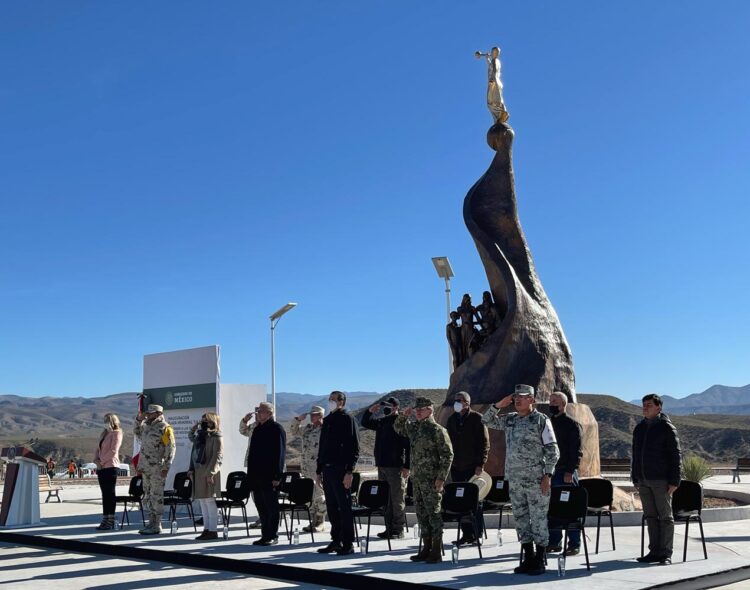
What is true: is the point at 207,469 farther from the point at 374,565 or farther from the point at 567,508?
the point at 567,508

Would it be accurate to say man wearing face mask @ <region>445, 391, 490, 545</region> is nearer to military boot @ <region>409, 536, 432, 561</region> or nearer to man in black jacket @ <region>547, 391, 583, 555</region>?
man in black jacket @ <region>547, 391, 583, 555</region>

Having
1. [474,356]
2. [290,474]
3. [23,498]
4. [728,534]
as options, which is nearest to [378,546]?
[290,474]

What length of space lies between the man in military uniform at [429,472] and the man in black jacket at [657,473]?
189cm

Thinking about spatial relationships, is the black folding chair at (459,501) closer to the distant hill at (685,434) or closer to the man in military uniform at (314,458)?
the man in military uniform at (314,458)

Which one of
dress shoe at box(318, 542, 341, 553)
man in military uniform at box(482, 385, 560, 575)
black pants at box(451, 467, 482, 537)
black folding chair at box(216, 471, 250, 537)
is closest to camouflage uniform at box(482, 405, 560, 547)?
man in military uniform at box(482, 385, 560, 575)

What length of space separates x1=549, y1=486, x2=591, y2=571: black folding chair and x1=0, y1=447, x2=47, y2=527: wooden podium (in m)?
8.61

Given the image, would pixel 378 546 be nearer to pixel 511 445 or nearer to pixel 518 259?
pixel 511 445

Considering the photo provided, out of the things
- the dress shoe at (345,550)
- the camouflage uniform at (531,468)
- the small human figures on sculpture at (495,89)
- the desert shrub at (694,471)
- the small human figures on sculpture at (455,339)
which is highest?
the small human figures on sculpture at (495,89)

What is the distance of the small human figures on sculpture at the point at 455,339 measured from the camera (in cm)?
1568

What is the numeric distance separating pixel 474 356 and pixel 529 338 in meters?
1.02

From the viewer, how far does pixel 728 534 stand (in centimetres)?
1110

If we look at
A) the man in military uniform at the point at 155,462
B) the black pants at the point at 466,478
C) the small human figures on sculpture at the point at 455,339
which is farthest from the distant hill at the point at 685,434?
the black pants at the point at 466,478

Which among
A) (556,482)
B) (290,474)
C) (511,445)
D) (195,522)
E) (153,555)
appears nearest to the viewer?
(511,445)

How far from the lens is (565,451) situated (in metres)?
9.00
